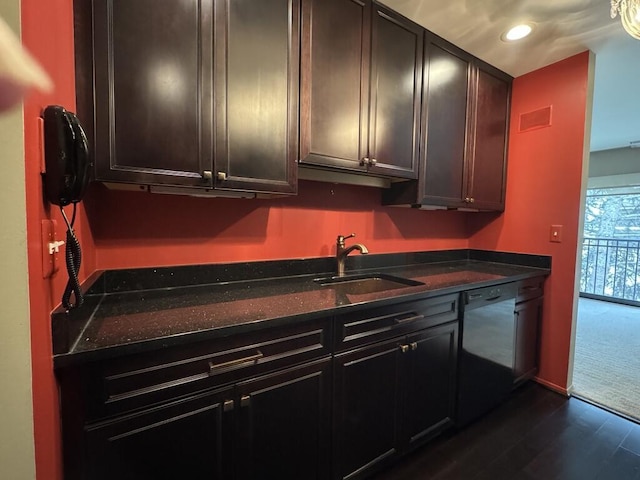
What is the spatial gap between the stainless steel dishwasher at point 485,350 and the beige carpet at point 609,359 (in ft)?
2.49

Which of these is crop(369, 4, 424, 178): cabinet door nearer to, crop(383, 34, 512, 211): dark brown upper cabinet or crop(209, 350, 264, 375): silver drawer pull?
crop(383, 34, 512, 211): dark brown upper cabinet

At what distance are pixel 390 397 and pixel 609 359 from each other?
2.69 m

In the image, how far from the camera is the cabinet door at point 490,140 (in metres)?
2.30

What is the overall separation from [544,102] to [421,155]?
1246mm

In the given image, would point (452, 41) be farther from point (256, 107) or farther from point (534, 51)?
point (256, 107)

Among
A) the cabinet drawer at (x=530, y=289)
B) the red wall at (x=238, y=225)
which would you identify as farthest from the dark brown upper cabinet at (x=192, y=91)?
the cabinet drawer at (x=530, y=289)

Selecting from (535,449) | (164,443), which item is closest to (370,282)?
(535,449)

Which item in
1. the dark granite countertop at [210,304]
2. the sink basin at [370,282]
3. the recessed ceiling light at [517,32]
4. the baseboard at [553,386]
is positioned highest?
the recessed ceiling light at [517,32]

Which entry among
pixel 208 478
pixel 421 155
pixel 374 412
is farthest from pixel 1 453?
pixel 421 155

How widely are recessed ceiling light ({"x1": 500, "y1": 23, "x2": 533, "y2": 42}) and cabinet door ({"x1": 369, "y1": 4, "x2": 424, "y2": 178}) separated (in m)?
0.55

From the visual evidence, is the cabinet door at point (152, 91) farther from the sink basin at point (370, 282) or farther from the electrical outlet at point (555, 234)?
the electrical outlet at point (555, 234)

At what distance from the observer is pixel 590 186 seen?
4977mm

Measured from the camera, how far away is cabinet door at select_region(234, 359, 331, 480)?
1.08 m

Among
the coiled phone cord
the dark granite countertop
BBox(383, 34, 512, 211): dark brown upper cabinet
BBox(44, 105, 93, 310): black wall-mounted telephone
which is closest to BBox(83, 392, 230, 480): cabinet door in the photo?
the dark granite countertop
